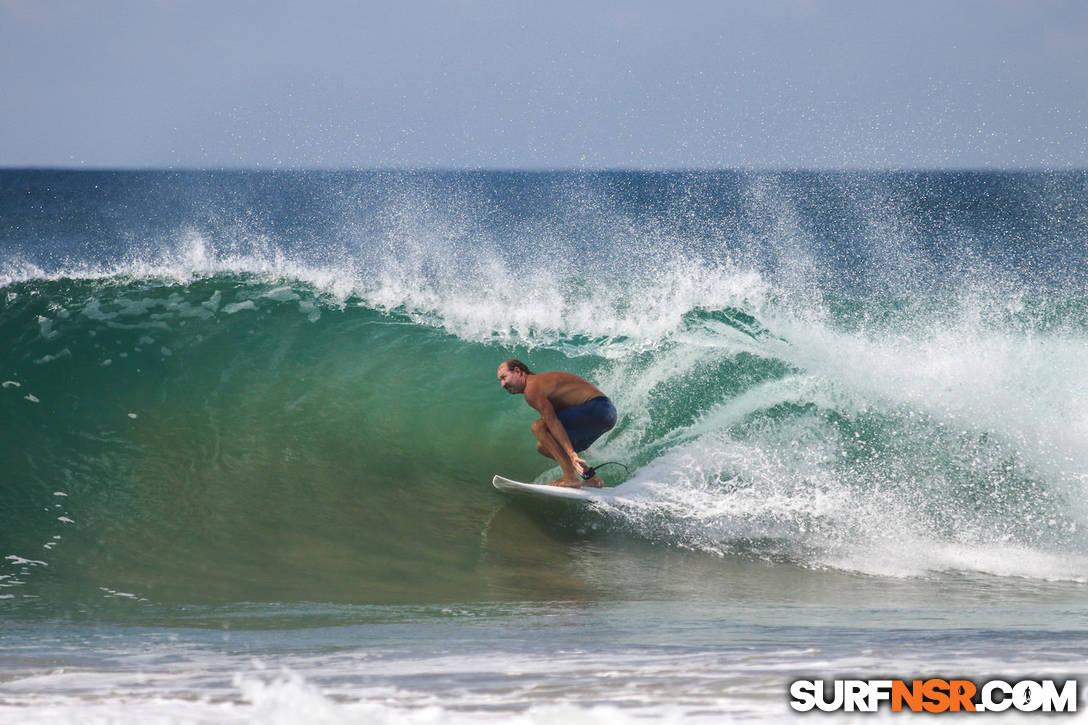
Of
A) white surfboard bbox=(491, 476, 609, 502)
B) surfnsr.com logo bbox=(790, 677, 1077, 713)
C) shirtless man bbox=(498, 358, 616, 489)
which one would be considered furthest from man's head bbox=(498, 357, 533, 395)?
surfnsr.com logo bbox=(790, 677, 1077, 713)

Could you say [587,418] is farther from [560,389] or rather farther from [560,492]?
[560,492]

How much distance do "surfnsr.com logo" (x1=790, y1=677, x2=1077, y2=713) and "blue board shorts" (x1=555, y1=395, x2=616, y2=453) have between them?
3.48m

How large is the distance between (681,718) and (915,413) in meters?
4.95

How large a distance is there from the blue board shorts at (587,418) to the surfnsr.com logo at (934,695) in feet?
11.4

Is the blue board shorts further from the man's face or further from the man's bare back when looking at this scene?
the man's face

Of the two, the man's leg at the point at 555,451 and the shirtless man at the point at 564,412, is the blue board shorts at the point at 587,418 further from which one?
the man's leg at the point at 555,451

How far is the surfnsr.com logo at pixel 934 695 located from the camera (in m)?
2.63

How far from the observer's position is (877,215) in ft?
134

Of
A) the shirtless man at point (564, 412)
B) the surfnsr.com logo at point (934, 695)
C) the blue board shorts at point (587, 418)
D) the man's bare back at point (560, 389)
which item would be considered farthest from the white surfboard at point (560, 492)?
the surfnsr.com logo at point (934, 695)

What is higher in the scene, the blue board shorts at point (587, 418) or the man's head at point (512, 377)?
the man's head at point (512, 377)

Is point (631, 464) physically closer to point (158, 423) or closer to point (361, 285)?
point (158, 423)

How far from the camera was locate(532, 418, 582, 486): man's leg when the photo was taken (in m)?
6.09

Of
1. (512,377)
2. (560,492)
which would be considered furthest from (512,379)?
(560,492)

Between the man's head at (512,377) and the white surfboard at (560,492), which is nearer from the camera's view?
the white surfboard at (560,492)
